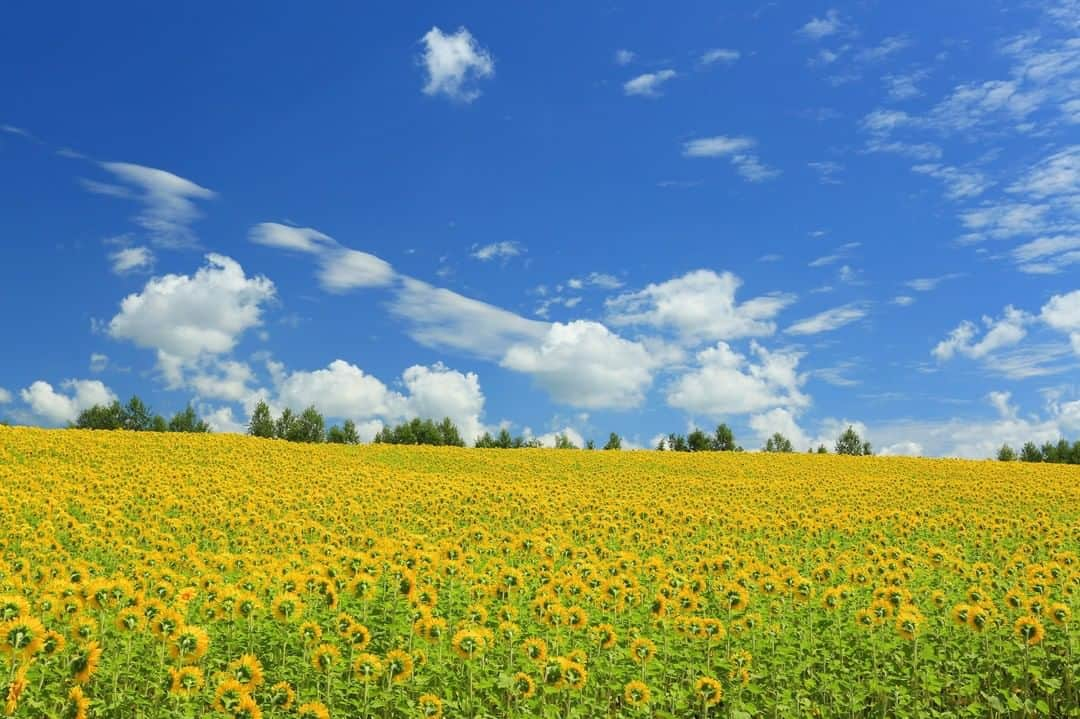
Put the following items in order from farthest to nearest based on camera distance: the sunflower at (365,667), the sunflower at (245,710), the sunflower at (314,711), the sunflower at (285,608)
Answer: the sunflower at (285,608), the sunflower at (365,667), the sunflower at (314,711), the sunflower at (245,710)

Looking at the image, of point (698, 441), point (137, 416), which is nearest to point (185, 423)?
point (137, 416)

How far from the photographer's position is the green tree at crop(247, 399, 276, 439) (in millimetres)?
91562

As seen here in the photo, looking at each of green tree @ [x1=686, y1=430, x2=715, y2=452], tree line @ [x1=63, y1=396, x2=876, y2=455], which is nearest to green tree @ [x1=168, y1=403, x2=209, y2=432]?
tree line @ [x1=63, y1=396, x2=876, y2=455]

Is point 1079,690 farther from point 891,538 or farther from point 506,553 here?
point 891,538

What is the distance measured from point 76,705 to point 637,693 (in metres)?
5.67

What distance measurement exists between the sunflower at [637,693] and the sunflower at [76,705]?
214 inches

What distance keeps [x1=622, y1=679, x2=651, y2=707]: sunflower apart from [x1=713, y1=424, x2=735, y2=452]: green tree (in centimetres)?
8079

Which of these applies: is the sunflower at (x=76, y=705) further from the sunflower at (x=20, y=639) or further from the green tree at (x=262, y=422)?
the green tree at (x=262, y=422)

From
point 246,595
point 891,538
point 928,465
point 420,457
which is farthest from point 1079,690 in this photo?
point 928,465

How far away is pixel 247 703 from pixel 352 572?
5681mm

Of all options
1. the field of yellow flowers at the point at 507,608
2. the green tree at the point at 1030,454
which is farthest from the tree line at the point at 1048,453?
the field of yellow flowers at the point at 507,608

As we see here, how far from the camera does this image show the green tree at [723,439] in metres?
88.3

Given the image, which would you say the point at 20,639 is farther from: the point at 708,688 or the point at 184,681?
the point at 708,688

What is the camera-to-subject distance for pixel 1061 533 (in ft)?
74.3
